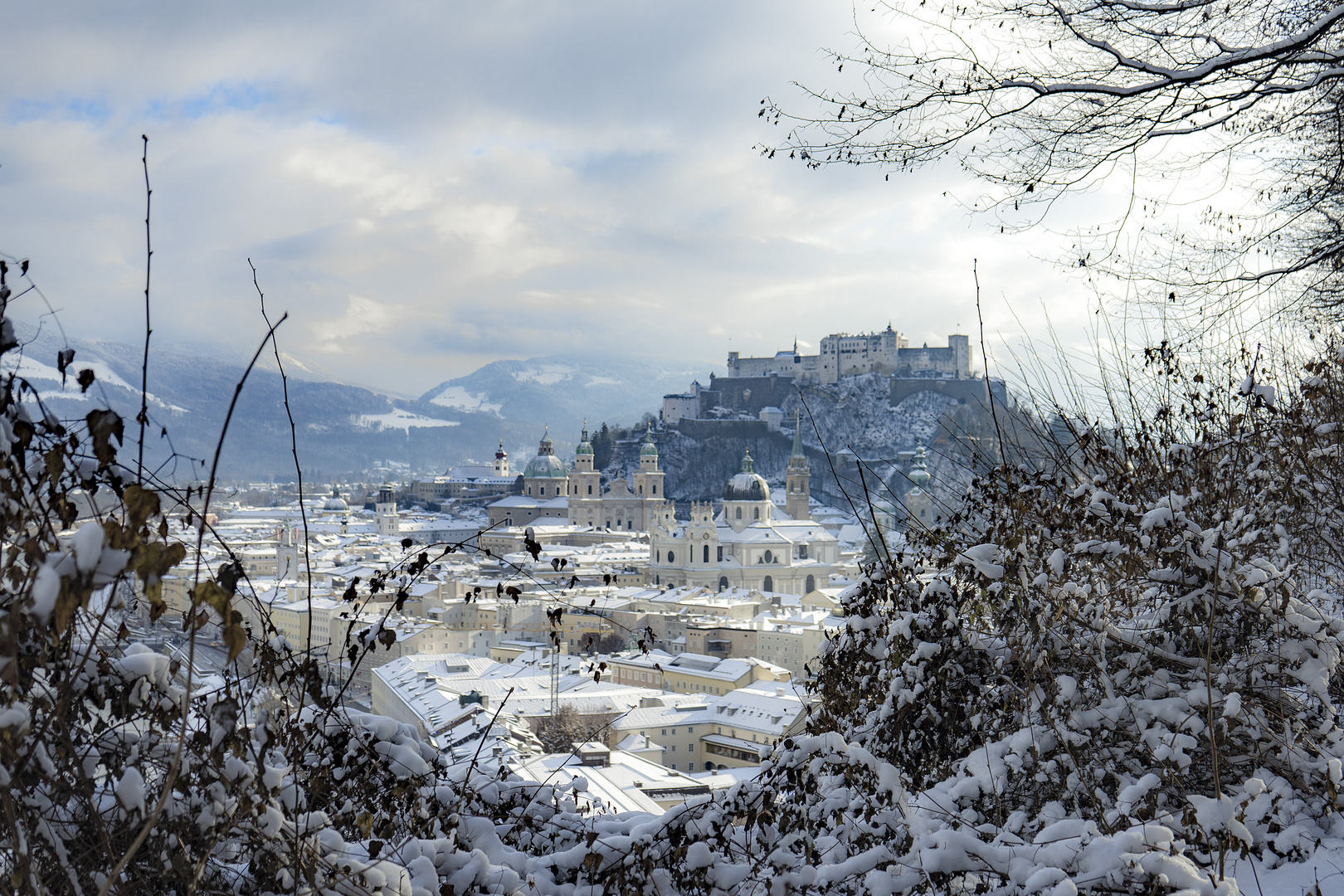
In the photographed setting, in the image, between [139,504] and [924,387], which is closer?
[139,504]

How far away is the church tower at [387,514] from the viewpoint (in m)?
66.0

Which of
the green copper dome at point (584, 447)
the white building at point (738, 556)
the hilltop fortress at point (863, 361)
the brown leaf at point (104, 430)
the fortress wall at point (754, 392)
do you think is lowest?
the white building at point (738, 556)

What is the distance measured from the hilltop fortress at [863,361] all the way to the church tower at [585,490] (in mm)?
20673

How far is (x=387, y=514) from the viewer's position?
67.9m

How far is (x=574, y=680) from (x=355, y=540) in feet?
117

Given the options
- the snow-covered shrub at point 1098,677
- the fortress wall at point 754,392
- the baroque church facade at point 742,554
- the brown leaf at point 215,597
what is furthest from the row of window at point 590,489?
the brown leaf at point 215,597

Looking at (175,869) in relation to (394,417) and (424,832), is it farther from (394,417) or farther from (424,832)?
(394,417)

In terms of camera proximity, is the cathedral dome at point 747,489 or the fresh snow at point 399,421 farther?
the fresh snow at point 399,421

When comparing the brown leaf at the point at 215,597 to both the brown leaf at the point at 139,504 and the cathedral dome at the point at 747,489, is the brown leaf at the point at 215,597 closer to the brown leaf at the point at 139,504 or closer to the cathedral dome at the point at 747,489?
the brown leaf at the point at 139,504

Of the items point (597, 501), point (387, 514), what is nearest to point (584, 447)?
point (597, 501)

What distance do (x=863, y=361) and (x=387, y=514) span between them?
1585 inches

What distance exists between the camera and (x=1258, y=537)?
9.75ft

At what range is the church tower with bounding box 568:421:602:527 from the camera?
59375mm

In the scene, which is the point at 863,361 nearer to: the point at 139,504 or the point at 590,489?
the point at 590,489
